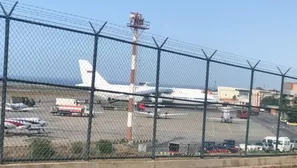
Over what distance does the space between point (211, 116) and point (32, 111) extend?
595 cm

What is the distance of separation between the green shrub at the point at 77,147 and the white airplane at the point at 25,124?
0.70m

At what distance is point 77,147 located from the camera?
999 cm

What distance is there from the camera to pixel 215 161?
40.2 feet

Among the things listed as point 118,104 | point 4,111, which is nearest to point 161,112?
point 118,104

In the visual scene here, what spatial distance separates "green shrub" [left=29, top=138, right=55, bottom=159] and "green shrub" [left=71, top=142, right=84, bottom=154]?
538 mm

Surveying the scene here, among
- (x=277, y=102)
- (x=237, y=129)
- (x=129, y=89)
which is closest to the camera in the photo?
(x=129, y=89)

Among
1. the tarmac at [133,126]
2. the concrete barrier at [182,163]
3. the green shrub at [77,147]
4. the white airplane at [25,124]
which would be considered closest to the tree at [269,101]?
the tarmac at [133,126]

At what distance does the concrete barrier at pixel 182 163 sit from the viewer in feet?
29.7

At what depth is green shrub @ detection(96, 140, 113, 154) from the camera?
415 inches

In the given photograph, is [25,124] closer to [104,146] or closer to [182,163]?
[104,146]

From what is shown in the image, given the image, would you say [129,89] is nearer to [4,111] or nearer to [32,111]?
[32,111]

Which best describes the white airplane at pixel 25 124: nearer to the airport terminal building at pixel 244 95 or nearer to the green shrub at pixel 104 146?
the green shrub at pixel 104 146

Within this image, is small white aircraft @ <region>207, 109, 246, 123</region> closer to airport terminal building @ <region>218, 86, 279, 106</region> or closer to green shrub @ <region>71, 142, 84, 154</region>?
airport terminal building @ <region>218, 86, 279, 106</region>

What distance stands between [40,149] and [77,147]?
95 centimetres
